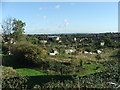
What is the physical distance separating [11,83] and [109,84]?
248 cm

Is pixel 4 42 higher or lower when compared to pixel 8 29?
lower

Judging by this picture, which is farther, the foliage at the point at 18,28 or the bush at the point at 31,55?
the foliage at the point at 18,28

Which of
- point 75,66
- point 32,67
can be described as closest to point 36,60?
point 32,67

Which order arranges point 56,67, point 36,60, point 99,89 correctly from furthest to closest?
1. point 36,60
2. point 56,67
3. point 99,89

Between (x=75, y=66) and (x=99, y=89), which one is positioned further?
(x=75, y=66)

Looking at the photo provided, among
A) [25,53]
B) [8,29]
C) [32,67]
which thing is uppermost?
[8,29]

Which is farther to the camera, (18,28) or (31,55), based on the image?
(18,28)

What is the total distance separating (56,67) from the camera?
291 inches

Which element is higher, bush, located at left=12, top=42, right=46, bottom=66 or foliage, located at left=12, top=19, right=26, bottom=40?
foliage, located at left=12, top=19, right=26, bottom=40

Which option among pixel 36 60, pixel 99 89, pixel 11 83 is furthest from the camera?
pixel 36 60

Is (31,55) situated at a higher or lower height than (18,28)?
lower

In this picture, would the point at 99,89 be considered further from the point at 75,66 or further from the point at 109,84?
the point at 75,66

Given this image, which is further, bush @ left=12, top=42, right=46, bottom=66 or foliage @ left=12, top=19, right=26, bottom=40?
foliage @ left=12, top=19, right=26, bottom=40

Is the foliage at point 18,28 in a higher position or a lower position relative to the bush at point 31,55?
higher
